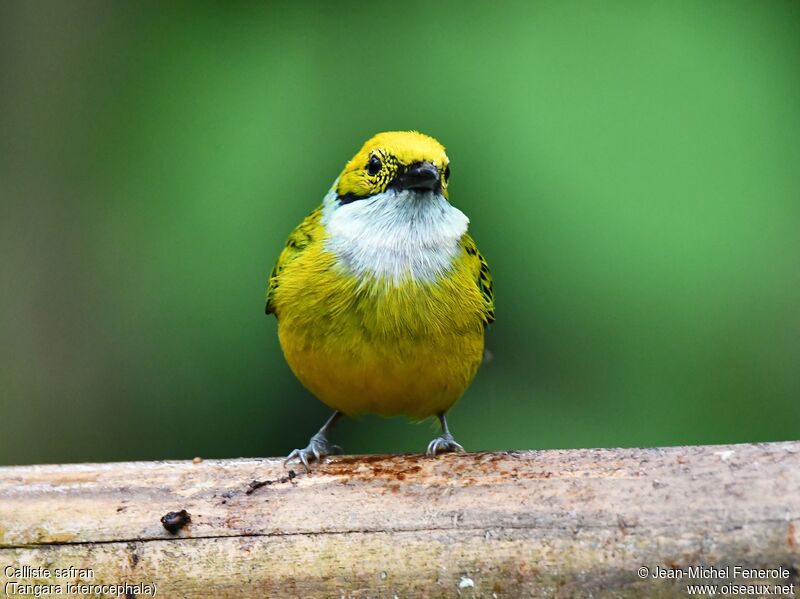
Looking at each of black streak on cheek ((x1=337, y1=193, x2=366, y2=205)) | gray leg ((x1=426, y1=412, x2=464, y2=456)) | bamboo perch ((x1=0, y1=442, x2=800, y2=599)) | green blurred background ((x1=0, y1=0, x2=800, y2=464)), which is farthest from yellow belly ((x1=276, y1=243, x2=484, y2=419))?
green blurred background ((x1=0, y1=0, x2=800, y2=464))

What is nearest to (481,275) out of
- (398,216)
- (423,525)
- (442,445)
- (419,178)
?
(398,216)

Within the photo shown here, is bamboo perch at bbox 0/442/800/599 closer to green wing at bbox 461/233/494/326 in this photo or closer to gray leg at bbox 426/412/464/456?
gray leg at bbox 426/412/464/456

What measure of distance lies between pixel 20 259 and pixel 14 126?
38.3 inches

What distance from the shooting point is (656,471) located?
11.1ft

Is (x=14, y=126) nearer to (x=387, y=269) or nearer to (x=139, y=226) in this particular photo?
(x=139, y=226)

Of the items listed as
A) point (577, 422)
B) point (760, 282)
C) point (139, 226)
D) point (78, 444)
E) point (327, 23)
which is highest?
point (327, 23)

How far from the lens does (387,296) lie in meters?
4.27

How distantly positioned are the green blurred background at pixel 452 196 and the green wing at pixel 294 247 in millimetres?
1812

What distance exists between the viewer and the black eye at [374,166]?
4426 millimetres

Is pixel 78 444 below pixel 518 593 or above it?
below

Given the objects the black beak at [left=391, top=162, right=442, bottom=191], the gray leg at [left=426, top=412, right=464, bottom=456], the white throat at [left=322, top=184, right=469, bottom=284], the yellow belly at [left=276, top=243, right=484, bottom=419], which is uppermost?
the black beak at [left=391, top=162, right=442, bottom=191]

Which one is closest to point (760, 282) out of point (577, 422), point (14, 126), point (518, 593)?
point (577, 422)

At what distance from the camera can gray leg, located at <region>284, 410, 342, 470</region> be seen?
4.14 m

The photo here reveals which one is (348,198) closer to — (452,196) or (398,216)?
(398,216)
